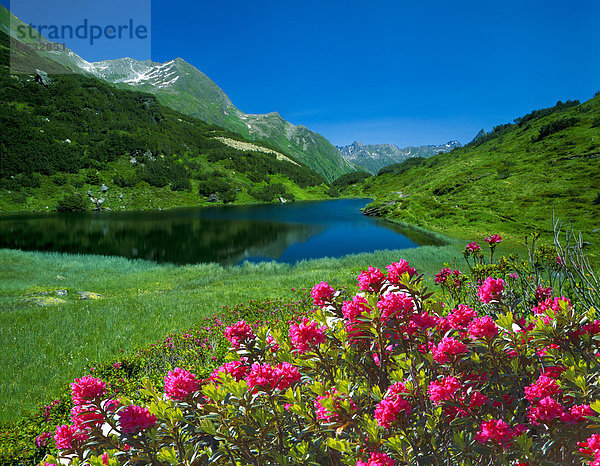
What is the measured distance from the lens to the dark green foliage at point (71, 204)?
7919cm

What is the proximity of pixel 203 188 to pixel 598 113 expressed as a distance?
5232 inches

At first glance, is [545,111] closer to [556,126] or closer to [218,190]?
[556,126]

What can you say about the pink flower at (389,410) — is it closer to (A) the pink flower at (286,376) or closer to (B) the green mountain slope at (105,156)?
(A) the pink flower at (286,376)

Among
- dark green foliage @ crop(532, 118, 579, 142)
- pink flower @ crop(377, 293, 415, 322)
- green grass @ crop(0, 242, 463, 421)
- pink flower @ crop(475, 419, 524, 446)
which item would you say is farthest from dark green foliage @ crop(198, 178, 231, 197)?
pink flower @ crop(475, 419, 524, 446)

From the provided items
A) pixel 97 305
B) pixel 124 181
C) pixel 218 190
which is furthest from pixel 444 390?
pixel 218 190

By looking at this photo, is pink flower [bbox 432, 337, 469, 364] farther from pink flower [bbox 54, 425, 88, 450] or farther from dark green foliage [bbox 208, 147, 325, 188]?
dark green foliage [bbox 208, 147, 325, 188]

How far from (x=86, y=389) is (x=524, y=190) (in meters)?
75.3

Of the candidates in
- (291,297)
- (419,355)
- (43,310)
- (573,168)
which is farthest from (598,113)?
(43,310)

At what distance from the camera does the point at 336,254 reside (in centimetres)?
3675

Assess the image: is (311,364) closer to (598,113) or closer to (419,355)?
(419,355)

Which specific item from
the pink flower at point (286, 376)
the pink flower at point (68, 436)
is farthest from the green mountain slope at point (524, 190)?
the pink flower at point (68, 436)

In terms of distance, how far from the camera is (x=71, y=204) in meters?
79.3

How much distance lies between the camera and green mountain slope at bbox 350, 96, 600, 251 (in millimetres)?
→ 44406

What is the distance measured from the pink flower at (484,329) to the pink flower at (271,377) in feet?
5.78
